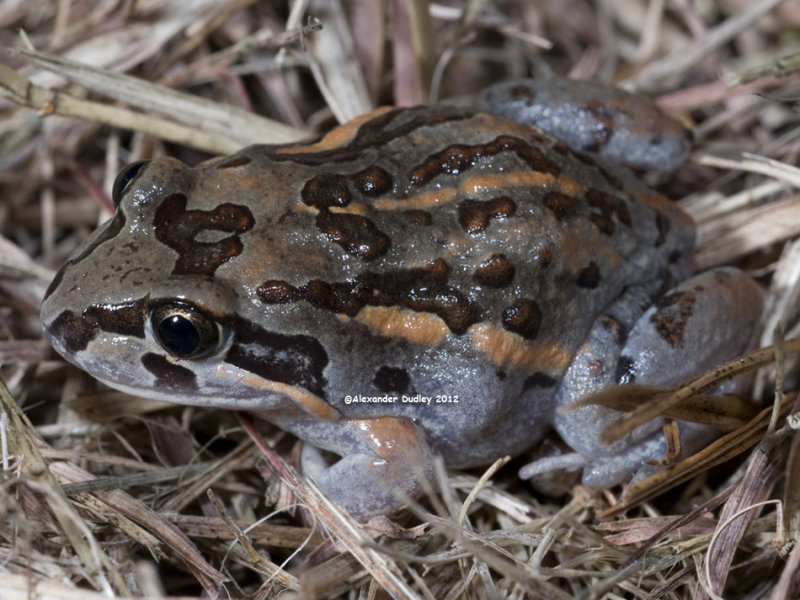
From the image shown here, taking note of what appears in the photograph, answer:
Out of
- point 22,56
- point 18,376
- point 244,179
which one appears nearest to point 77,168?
point 22,56

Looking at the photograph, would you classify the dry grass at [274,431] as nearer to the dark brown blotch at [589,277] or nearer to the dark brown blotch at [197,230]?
the dark brown blotch at [589,277]

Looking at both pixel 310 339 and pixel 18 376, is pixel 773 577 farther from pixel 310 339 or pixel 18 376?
pixel 18 376

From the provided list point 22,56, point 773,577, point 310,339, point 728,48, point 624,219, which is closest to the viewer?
point 310,339

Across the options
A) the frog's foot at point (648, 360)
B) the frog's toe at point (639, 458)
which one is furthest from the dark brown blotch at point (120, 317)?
the frog's toe at point (639, 458)

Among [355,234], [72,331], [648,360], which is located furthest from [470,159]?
[72,331]

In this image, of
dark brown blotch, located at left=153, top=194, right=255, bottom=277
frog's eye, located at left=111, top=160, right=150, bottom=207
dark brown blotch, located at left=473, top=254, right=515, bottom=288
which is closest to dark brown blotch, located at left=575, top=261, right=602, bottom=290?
dark brown blotch, located at left=473, top=254, right=515, bottom=288

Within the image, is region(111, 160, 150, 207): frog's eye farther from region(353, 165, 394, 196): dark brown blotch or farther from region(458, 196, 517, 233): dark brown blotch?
region(458, 196, 517, 233): dark brown blotch

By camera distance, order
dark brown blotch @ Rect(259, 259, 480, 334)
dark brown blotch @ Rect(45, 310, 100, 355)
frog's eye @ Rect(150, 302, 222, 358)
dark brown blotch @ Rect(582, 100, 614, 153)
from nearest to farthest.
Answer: frog's eye @ Rect(150, 302, 222, 358), dark brown blotch @ Rect(45, 310, 100, 355), dark brown blotch @ Rect(259, 259, 480, 334), dark brown blotch @ Rect(582, 100, 614, 153)
